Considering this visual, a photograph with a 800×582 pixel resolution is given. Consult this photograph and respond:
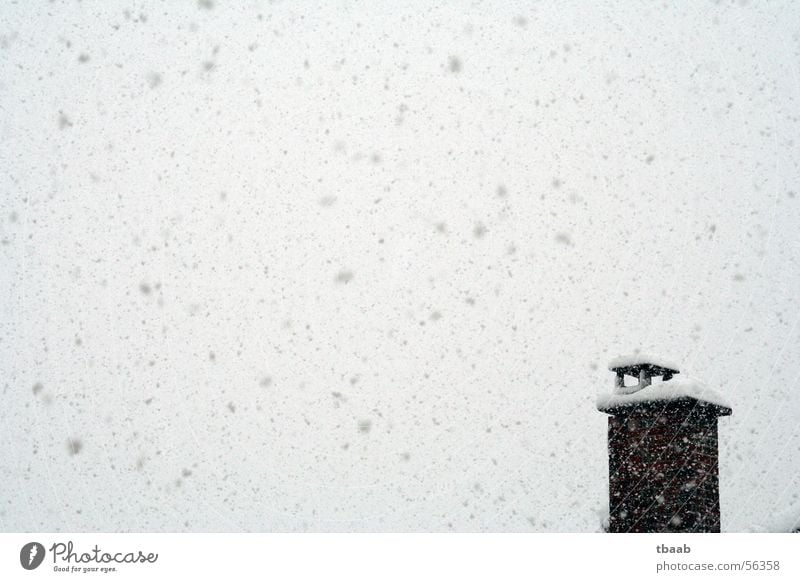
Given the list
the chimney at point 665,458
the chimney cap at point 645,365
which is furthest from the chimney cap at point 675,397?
the chimney cap at point 645,365

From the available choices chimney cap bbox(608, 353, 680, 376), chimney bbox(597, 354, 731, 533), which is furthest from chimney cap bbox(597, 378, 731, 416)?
chimney cap bbox(608, 353, 680, 376)

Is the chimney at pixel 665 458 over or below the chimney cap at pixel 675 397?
below

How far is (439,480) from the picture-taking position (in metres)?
26.3

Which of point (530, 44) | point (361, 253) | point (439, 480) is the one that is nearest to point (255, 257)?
point (361, 253)

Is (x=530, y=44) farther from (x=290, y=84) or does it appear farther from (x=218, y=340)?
(x=218, y=340)
